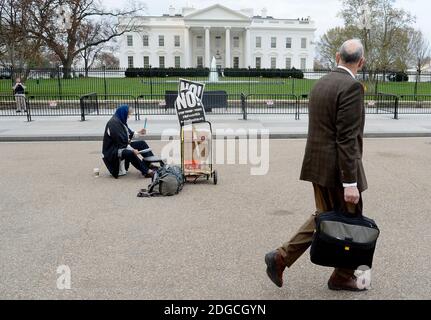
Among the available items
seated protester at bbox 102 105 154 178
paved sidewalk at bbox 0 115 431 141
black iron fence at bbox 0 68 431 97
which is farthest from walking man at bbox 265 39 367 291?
black iron fence at bbox 0 68 431 97

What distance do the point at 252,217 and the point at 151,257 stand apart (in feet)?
6.05

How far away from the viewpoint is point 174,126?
1623cm

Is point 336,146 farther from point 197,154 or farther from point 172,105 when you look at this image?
point 172,105

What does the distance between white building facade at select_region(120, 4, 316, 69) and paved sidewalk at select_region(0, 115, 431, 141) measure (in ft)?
254

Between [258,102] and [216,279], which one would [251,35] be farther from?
[216,279]

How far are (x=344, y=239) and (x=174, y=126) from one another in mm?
13118

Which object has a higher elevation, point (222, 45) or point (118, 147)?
point (222, 45)

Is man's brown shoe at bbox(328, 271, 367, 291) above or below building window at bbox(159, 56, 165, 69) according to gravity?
below

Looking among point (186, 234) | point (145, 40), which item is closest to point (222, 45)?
point (145, 40)

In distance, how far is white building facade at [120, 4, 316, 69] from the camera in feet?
314

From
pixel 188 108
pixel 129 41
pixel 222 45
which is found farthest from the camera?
pixel 222 45

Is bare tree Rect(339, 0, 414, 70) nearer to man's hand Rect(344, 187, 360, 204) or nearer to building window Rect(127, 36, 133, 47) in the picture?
man's hand Rect(344, 187, 360, 204)

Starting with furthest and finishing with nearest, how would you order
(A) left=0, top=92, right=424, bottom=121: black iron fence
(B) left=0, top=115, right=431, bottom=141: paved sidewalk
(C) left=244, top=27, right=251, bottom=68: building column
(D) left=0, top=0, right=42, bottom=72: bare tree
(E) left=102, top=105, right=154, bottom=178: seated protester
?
(C) left=244, top=27, right=251, bottom=68: building column < (D) left=0, top=0, right=42, bottom=72: bare tree < (A) left=0, top=92, right=424, bottom=121: black iron fence < (B) left=0, top=115, right=431, bottom=141: paved sidewalk < (E) left=102, top=105, right=154, bottom=178: seated protester
